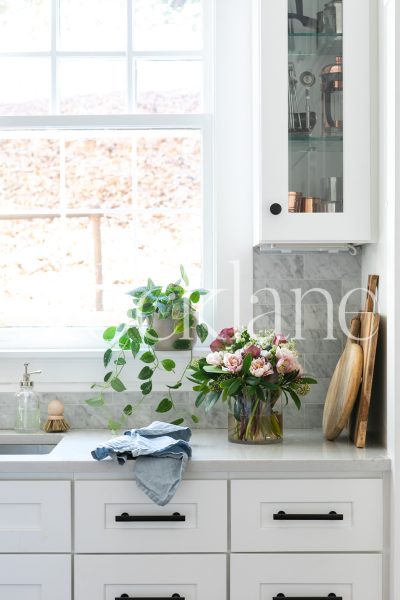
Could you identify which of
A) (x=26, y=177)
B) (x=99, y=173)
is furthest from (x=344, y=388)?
(x=26, y=177)

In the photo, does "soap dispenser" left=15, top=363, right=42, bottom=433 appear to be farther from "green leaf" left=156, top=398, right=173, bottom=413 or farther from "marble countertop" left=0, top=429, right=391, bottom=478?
"green leaf" left=156, top=398, right=173, bottom=413

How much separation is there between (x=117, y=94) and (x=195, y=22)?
43 centimetres

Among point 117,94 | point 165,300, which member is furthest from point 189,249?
point 117,94

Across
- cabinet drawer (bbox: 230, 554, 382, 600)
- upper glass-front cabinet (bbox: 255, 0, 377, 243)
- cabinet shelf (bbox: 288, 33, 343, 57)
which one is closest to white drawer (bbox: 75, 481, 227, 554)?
cabinet drawer (bbox: 230, 554, 382, 600)

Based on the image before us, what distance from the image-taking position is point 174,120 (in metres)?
3.10

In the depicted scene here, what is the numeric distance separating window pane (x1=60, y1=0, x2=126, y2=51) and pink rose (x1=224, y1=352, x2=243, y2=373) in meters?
1.36

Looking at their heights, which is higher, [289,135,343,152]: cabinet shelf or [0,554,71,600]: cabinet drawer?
[289,135,343,152]: cabinet shelf

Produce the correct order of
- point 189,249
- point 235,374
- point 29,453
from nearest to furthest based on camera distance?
1. point 235,374
2. point 29,453
3. point 189,249

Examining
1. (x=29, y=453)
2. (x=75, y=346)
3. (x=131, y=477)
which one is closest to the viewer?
(x=131, y=477)

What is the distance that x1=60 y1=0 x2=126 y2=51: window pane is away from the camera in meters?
3.19

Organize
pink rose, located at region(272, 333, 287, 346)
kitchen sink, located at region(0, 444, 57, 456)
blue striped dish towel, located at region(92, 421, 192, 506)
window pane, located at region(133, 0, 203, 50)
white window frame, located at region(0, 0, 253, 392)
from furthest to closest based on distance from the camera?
window pane, located at region(133, 0, 203, 50)
white window frame, located at region(0, 0, 253, 392)
kitchen sink, located at region(0, 444, 57, 456)
pink rose, located at region(272, 333, 287, 346)
blue striped dish towel, located at region(92, 421, 192, 506)

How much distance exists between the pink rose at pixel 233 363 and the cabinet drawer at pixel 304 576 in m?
0.58

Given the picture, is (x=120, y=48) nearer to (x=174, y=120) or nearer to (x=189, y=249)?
(x=174, y=120)

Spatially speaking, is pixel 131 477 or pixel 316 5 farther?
pixel 316 5
